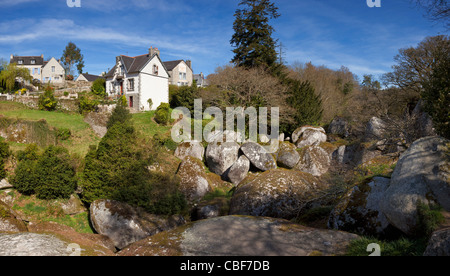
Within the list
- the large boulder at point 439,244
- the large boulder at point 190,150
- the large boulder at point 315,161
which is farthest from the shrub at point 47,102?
the large boulder at point 439,244

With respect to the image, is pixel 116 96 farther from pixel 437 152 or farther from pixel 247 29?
pixel 437 152

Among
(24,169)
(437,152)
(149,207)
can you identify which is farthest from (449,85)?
(24,169)

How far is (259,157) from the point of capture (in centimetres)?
1688

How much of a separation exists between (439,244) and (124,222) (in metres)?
9.34

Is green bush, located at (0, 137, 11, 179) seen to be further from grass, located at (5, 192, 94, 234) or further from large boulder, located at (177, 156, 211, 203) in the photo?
large boulder, located at (177, 156, 211, 203)

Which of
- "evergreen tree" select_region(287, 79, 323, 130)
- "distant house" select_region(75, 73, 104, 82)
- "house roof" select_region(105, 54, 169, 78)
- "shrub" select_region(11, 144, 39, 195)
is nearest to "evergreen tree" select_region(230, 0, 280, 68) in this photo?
"evergreen tree" select_region(287, 79, 323, 130)

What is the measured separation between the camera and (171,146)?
1992cm

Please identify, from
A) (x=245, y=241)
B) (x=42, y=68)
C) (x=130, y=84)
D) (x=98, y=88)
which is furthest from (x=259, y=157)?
(x=42, y=68)

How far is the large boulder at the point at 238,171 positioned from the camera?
638 inches

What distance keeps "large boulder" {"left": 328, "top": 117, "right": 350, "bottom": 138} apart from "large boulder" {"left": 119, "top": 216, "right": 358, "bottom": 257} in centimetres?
1870

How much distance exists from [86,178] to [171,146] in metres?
8.87

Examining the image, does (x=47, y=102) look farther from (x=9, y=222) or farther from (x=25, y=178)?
(x=9, y=222)

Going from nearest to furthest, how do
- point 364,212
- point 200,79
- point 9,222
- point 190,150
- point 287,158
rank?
1. point 364,212
2. point 9,222
3. point 287,158
4. point 190,150
5. point 200,79

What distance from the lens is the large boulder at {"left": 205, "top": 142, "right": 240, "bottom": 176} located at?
56.9 ft
